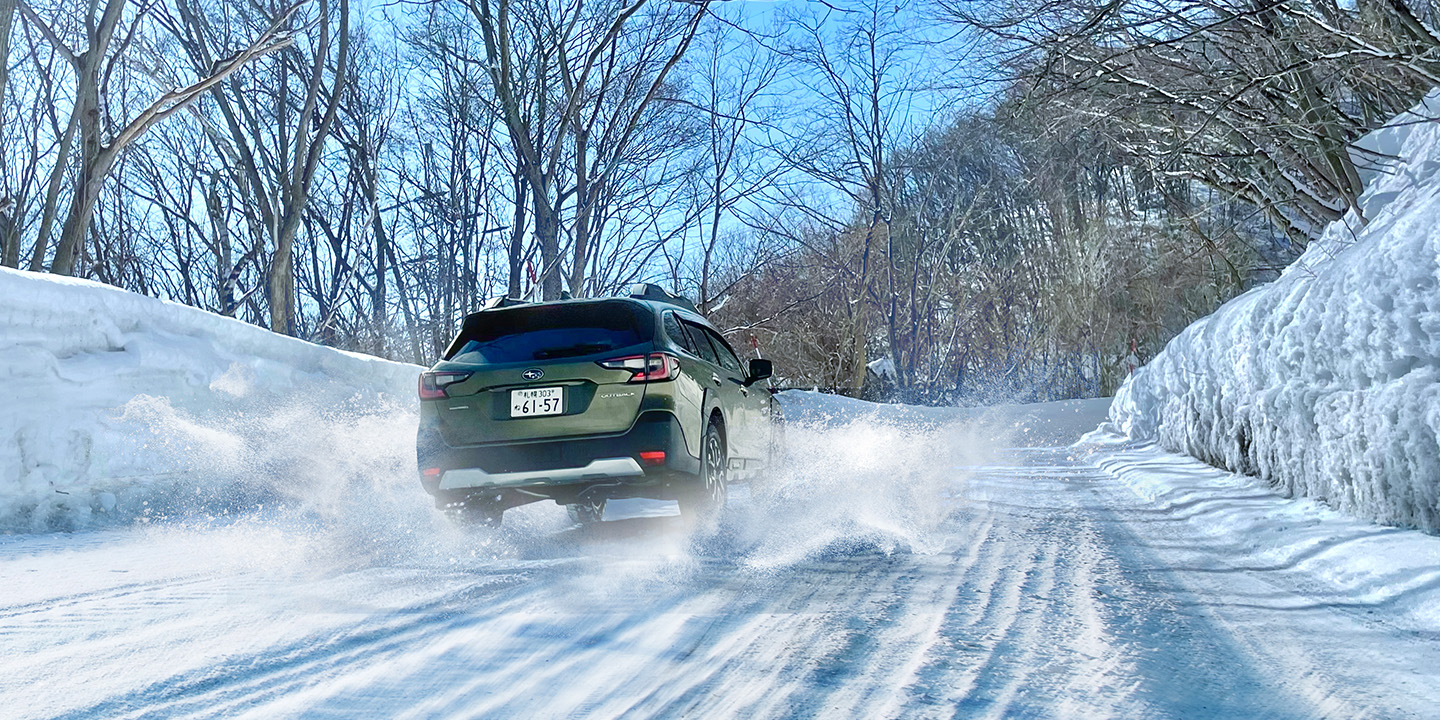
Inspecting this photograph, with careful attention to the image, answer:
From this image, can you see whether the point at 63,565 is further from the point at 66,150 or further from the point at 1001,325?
the point at 1001,325

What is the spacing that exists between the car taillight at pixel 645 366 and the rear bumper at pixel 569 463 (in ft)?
0.78

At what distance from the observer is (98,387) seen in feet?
22.7

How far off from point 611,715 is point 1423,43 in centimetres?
774

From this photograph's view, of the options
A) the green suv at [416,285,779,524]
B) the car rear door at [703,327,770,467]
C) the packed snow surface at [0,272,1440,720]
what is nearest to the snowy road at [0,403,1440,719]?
the packed snow surface at [0,272,1440,720]

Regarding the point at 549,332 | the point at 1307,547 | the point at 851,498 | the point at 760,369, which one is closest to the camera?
the point at 1307,547

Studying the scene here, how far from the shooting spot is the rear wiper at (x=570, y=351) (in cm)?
600

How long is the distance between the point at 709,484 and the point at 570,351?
133cm

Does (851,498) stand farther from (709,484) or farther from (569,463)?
(569,463)

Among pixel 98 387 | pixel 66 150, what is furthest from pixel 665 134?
pixel 98 387

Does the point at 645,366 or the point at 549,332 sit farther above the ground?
the point at 549,332

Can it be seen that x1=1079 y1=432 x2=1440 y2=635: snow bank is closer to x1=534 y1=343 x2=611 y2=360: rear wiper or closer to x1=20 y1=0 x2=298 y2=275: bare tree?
x1=534 y1=343 x2=611 y2=360: rear wiper

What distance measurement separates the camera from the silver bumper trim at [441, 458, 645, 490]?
19.1ft

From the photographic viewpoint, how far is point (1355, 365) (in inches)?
209

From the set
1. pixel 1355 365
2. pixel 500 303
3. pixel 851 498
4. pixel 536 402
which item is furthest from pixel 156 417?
pixel 1355 365
